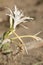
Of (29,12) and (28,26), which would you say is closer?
(28,26)

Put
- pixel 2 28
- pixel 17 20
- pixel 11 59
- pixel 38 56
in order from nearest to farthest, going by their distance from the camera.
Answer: pixel 17 20, pixel 11 59, pixel 38 56, pixel 2 28

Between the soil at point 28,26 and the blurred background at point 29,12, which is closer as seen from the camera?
the soil at point 28,26

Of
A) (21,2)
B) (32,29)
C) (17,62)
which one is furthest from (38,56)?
(21,2)

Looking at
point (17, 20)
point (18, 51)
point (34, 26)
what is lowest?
point (34, 26)

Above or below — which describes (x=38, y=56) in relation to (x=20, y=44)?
below

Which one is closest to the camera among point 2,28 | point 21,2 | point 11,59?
point 11,59

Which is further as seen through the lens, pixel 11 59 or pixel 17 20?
pixel 11 59

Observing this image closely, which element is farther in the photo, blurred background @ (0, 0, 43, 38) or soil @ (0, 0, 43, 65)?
blurred background @ (0, 0, 43, 38)

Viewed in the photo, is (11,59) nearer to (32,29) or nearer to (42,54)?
(42,54)
